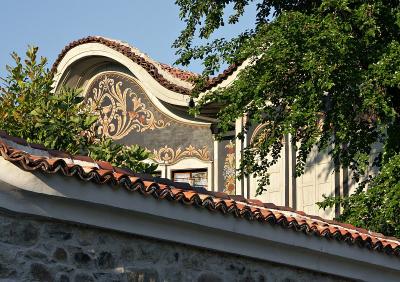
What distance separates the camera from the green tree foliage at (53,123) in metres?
16.1

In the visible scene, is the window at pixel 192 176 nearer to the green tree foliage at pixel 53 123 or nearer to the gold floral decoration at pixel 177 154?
the gold floral decoration at pixel 177 154

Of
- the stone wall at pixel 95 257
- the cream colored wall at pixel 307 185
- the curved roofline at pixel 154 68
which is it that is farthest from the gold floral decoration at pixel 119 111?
the stone wall at pixel 95 257

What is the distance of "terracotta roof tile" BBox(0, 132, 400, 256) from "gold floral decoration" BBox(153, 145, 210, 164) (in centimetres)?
874

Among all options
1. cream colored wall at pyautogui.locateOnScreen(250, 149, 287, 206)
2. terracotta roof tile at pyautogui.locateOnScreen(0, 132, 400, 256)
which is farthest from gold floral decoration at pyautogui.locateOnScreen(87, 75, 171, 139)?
terracotta roof tile at pyautogui.locateOnScreen(0, 132, 400, 256)

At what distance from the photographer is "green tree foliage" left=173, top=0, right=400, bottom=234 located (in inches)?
602

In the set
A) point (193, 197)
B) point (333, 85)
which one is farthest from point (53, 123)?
point (193, 197)

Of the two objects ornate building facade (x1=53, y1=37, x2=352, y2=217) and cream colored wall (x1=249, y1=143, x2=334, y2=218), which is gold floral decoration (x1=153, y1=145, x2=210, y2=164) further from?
cream colored wall (x1=249, y1=143, x2=334, y2=218)

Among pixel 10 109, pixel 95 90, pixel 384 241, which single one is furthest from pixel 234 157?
pixel 384 241

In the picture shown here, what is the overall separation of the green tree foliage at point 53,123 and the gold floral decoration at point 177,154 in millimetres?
4150

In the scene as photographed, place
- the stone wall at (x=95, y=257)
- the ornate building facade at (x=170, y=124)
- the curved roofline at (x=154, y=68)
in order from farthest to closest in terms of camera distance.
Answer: the curved roofline at (x=154, y=68), the ornate building facade at (x=170, y=124), the stone wall at (x=95, y=257)

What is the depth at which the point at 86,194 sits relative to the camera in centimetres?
852

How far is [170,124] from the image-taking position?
21.0 metres

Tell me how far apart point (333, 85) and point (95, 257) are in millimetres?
6824

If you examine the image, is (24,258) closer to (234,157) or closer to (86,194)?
(86,194)
